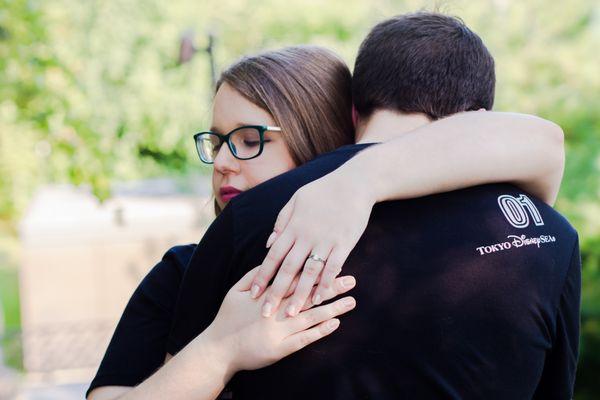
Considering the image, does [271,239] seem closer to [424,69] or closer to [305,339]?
[305,339]

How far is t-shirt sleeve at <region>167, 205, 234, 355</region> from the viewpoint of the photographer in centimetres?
142

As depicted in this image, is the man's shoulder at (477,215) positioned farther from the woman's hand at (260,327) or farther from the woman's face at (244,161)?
the woman's face at (244,161)

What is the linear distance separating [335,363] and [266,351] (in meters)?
0.14

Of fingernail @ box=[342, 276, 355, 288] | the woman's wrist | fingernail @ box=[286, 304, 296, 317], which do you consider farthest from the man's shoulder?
the woman's wrist

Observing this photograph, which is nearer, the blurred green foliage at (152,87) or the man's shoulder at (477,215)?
the man's shoulder at (477,215)

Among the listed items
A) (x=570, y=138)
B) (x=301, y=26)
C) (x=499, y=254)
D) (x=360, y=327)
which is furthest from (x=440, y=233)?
(x=301, y=26)

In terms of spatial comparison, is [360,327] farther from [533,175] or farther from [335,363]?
[533,175]

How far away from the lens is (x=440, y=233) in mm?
1368

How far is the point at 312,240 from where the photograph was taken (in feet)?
4.32

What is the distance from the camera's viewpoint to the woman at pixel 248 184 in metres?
1.35

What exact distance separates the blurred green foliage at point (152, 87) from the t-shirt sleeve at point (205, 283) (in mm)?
1017

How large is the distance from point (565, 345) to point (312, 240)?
656 mm

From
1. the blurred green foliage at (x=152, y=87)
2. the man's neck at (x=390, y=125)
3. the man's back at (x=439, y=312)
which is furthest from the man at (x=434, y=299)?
the blurred green foliage at (x=152, y=87)

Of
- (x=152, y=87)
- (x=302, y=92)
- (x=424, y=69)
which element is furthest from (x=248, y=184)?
(x=152, y=87)
